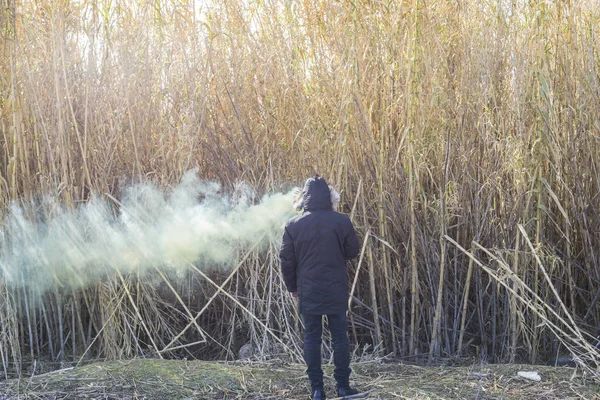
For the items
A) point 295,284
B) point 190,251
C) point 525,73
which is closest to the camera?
point 295,284

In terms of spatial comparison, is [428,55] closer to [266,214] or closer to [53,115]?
[266,214]

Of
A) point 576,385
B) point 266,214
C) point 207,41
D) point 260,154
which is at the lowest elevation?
point 576,385

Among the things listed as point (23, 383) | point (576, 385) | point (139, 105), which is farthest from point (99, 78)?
point (576, 385)

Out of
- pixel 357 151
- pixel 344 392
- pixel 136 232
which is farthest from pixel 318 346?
pixel 136 232

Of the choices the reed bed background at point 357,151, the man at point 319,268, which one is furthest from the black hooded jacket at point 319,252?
the reed bed background at point 357,151

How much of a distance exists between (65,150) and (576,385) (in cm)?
339

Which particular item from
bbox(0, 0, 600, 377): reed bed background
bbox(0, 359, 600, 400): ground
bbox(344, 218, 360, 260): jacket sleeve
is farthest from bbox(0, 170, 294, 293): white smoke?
bbox(344, 218, 360, 260): jacket sleeve

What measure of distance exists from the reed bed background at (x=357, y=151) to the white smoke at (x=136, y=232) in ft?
0.33

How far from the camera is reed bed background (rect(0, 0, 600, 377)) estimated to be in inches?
180

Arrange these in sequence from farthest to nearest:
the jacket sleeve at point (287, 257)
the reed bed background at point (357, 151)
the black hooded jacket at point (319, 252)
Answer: the reed bed background at point (357, 151)
the jacket sleeve at point (287, 257)
the black hooded jacket at point (319, 252)

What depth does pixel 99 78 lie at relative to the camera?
495 cm

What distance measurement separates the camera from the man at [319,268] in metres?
3.73

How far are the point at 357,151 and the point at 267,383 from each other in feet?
5.18

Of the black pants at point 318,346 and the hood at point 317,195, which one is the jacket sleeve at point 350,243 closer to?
the hood at point 317,195
